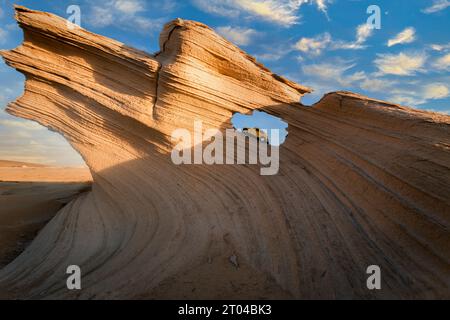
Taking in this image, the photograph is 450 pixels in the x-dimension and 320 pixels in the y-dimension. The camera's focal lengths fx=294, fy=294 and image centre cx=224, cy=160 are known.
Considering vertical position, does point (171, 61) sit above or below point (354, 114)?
above

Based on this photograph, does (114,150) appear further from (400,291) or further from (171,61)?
(400,291)

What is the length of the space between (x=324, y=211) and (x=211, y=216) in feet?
5.76

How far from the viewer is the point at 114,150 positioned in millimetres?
6164

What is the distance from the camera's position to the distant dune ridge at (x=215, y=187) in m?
3.71

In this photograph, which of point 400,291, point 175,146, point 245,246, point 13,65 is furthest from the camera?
point 13,65

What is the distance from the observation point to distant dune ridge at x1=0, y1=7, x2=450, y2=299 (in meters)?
3.71

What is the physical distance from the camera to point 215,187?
518cm

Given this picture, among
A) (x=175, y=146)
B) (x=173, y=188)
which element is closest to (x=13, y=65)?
(x=175, y=146)

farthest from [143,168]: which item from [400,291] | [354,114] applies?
[400,291]

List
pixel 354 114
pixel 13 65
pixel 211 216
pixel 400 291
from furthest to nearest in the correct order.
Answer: pixel 13 65
pixel 354 114
pixel 211 216
pixel 400 291

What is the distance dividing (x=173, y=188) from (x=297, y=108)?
2910 millimetres

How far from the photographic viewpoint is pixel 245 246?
416 cm

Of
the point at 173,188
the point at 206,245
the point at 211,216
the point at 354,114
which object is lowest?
the point at 206,245

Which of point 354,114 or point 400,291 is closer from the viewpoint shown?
point 400,291
